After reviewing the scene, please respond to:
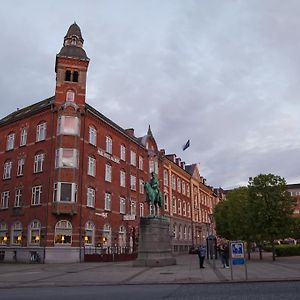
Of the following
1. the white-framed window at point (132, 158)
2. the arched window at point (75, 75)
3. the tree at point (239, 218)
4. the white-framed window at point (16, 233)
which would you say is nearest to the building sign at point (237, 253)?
the tree at point (239, 218)

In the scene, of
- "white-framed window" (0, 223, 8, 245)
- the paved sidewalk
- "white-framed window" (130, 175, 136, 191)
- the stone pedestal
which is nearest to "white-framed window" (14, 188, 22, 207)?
"white-framed window" (0, 223, 8, 245)

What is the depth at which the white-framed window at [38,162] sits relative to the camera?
43.3m

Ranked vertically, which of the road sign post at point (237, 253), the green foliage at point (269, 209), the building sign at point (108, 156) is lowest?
the road sign post at point (237, 253)

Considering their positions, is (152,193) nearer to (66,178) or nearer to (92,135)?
(66,178)

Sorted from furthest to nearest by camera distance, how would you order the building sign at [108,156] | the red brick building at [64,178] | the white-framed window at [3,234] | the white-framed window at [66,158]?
1. the building sign at [108,156]
2. the white-framed window at [3,234]
3. the white-framed window at [66,158]
4. the red brick building at [64,178]

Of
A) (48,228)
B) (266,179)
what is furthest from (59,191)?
(266,179)

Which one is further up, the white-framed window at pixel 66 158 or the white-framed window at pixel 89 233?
the white-framed window at pixel 66 158

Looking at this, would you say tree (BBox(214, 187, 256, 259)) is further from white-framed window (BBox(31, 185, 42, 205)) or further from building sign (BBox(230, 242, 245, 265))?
white-framed window (BBox(31, 185, 42, 205))

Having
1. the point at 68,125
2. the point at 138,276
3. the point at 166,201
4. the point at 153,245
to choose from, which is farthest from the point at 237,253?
the point at 166,201

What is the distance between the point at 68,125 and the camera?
43.0m

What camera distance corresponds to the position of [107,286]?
1736 centimetres

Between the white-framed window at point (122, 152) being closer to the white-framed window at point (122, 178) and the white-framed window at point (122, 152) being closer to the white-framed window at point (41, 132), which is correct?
the white-framed window at point (122, 178)

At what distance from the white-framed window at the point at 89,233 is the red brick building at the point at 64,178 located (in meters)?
0.11

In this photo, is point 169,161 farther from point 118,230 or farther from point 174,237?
point 118,230
